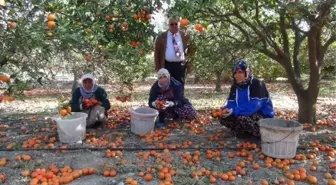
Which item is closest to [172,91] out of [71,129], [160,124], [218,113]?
[160,124]

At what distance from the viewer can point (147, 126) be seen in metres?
4.98

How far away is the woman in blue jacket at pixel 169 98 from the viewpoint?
17.6 feet

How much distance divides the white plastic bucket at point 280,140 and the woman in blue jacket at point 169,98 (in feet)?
5.67

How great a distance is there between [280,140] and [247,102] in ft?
2.59

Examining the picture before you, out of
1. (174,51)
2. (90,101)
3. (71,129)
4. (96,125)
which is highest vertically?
(174,51)

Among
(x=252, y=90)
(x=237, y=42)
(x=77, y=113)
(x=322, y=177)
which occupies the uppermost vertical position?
(x=237, y=42)

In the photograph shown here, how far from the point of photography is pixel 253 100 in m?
4.51

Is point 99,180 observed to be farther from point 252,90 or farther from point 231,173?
point 252,90

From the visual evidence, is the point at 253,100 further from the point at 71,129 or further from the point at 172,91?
the point at 71,129

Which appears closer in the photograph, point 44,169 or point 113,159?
point 44,169

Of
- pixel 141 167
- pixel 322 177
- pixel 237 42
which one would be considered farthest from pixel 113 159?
pixel 237 42

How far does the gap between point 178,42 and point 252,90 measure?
5.57 feet

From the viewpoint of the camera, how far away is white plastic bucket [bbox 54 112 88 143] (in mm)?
4453

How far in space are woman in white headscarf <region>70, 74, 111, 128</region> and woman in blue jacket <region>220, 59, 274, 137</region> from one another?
1.88 meters
